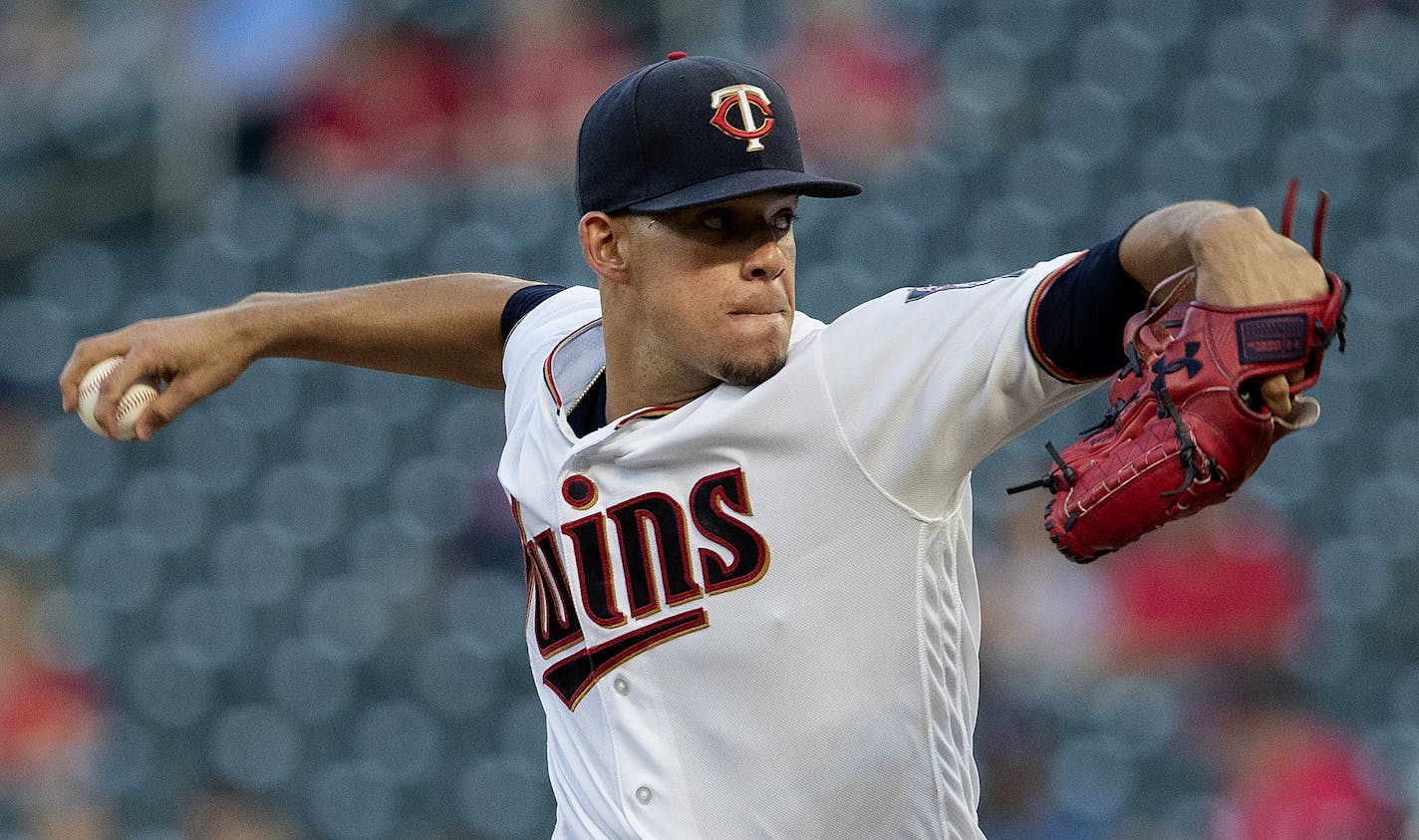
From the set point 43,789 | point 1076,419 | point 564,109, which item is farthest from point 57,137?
point 1076,419

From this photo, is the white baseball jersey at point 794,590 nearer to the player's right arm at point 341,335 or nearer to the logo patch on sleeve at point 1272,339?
the logo patch on sleeve at point 1272,339

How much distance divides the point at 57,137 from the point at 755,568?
13.7 ft

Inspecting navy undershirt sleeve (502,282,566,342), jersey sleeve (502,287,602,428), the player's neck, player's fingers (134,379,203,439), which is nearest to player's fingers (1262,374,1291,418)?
the player's neck

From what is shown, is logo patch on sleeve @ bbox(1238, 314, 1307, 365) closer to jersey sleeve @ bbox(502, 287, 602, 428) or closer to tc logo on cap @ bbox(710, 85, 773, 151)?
tc logo on cap @ bbox(710, 85, 773, 151)

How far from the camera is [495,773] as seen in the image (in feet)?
15.1

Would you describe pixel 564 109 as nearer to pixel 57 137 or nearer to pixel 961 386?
pixel 57 137

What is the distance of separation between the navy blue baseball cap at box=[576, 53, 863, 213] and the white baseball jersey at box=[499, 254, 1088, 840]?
175 mm

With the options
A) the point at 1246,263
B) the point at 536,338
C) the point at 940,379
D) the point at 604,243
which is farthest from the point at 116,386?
the point at 1246,263

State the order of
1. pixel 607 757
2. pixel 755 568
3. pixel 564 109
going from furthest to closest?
pixel 564 109
pixel 607 757
pixel 755 568

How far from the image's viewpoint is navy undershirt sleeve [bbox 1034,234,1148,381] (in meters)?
1.53

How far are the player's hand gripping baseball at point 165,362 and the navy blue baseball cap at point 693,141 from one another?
584 mm

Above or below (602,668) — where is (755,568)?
above

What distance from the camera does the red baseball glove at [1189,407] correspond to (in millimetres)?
1410

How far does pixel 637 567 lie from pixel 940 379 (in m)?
0.43
